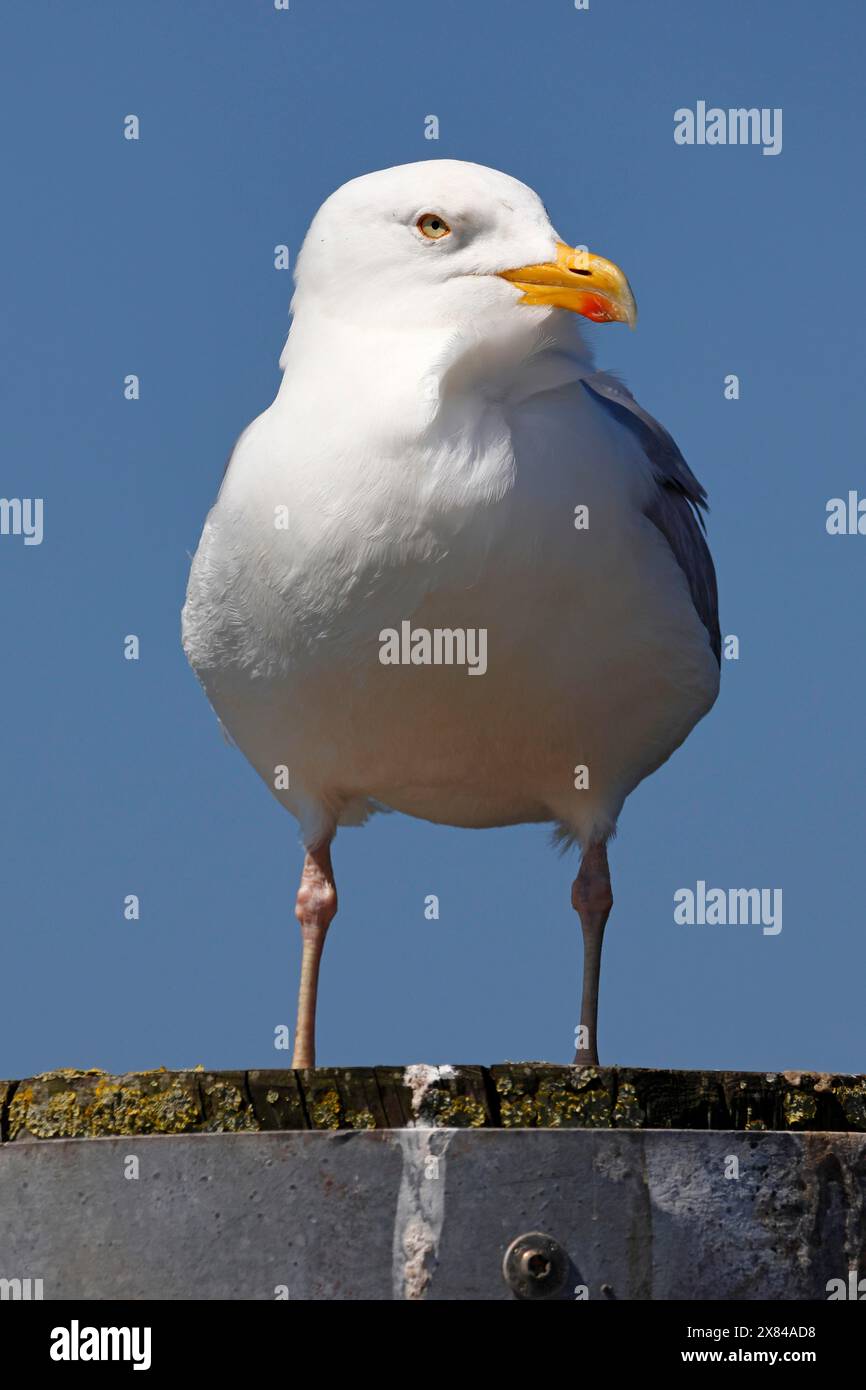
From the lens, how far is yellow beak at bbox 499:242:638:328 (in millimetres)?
7488

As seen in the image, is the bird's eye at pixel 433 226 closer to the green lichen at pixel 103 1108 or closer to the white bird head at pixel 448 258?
the white bird head at pixel 448 258

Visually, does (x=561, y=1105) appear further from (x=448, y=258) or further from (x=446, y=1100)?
(x=448, y=258)

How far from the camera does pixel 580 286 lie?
756cm

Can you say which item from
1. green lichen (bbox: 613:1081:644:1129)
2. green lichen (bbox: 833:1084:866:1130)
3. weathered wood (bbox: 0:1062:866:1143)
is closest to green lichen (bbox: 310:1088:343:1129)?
weathered wood (bbox: 0:1062:866:1143)

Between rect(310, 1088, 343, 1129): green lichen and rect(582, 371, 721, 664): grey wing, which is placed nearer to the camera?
rect(310, 1088, 343, 1129): green lichen

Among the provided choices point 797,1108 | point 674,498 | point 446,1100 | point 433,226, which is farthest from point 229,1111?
point 674,498

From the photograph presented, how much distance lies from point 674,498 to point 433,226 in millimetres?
1822

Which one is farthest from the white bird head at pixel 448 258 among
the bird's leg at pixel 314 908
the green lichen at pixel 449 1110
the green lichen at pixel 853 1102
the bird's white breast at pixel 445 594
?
the green lichen at pixel 449 1110

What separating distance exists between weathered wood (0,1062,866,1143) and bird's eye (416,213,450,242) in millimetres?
3453

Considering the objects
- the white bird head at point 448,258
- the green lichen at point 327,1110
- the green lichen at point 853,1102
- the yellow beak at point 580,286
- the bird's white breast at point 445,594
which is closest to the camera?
the green lichen at point 327,1110

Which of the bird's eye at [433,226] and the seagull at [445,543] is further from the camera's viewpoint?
the bird's eye at [433,226]

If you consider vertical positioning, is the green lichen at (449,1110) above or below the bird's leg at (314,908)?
below

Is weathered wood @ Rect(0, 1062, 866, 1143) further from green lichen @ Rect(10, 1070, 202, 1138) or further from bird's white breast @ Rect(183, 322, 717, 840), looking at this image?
bird's white breast @ Rect(183, 322, 717, 840)

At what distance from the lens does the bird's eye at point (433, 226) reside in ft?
25.6
